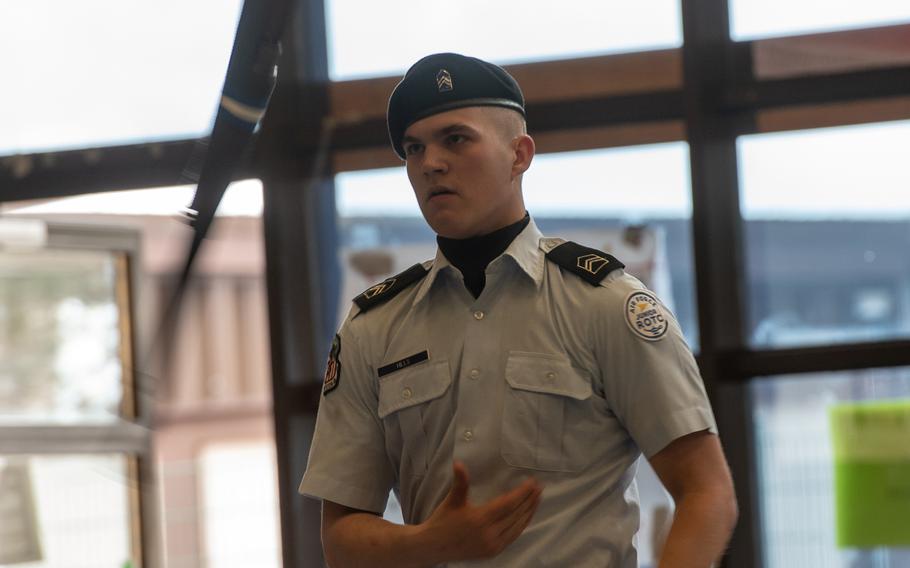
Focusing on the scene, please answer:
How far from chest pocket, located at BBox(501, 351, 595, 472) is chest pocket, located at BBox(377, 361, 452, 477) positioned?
0.09 meters

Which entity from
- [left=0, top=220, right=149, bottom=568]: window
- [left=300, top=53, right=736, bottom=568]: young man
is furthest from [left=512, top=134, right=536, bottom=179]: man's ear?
[left=0, top=220, right=149, bottom=568]: window

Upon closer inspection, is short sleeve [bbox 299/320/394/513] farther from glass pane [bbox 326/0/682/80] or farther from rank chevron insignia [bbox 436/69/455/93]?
glass pane [bbox 326/0/682/80]

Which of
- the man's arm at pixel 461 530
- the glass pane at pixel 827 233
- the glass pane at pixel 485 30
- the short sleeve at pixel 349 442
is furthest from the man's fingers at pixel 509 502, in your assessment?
the glass pane at pixel 485 30

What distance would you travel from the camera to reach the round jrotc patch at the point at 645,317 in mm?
1260

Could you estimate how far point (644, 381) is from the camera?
4.08 feet

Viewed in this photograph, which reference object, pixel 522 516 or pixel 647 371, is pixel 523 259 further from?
pixel 522 516

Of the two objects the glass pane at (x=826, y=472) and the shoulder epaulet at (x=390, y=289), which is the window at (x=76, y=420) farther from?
the shoulder epaulet at (x=390, y=289)

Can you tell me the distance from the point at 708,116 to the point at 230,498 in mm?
7086

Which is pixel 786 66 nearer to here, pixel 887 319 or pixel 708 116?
pixel 708 116

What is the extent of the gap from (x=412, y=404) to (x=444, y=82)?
0.37 metres

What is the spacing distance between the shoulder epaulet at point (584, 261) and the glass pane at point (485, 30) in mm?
1761

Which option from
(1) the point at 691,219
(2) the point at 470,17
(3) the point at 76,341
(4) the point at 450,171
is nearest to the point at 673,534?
(4) the point at 450,171

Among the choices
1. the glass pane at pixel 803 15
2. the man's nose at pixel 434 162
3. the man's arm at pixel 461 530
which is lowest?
the man's arm at pixel 461 530

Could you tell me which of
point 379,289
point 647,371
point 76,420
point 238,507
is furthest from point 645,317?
point 238,507
